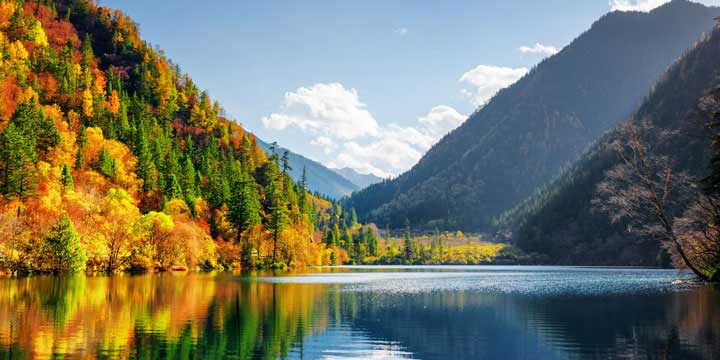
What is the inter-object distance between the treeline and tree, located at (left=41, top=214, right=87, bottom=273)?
152mm

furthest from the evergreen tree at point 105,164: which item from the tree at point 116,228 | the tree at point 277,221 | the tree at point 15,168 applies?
the tree at point 277,221

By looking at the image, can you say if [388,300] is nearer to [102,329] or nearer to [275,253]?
[102,329]

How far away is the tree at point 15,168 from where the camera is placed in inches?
3639

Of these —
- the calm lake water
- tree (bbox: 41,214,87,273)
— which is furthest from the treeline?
the calm lake water

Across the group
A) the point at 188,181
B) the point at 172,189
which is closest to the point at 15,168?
the point at 172,189

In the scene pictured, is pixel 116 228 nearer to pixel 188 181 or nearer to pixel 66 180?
pixel 66 180

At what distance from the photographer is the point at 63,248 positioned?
87.1 metres

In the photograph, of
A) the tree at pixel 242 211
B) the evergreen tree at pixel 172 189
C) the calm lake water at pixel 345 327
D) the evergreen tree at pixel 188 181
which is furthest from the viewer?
the evergreen tree at pixel 188 181

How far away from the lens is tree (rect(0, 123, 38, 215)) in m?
92.4

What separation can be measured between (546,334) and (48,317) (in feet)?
94.8

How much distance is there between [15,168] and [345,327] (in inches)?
3070

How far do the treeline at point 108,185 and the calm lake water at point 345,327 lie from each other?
40491 mm

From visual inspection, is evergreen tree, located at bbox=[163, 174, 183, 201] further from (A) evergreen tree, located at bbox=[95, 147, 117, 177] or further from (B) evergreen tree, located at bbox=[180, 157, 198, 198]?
(A) evergreen tree, located at bbox=[95, 147, 117, 177]

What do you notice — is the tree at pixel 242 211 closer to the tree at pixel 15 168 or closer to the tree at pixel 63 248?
the tree at pixel 15 168
